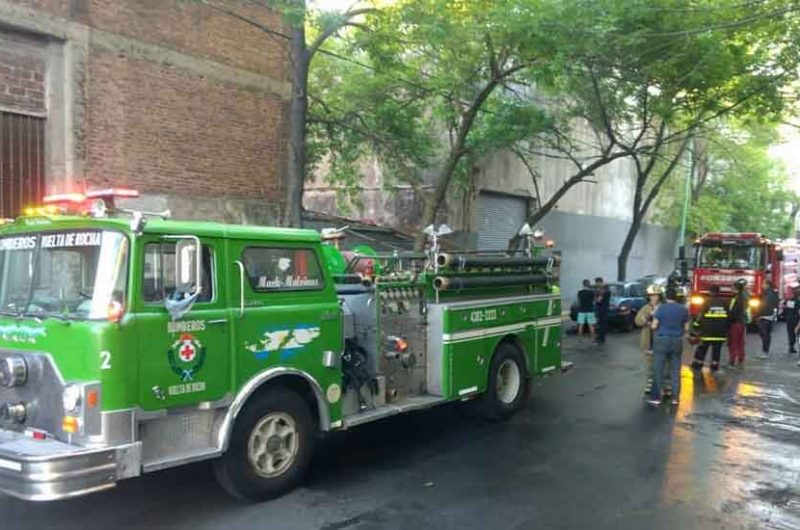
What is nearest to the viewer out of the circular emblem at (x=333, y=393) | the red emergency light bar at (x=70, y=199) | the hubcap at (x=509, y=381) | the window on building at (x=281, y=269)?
the red emergency light bar at (x=70, y=199)

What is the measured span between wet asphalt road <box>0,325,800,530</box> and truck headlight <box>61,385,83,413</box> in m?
1.06

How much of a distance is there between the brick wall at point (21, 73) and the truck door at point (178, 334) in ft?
22.3

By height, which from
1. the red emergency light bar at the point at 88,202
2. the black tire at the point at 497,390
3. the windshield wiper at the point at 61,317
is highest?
the red emergency light bar at the point at 88,202

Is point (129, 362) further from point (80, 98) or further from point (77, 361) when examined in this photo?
point (80, 98)

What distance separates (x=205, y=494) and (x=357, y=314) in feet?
7.16

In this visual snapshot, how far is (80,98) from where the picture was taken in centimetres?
1133

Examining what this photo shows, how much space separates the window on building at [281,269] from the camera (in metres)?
6.08

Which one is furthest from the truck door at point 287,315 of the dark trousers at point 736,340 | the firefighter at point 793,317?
the firefighter at point 793,317

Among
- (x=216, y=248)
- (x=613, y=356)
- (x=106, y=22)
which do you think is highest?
(x=106, y=22)

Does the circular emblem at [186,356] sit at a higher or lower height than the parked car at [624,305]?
higher

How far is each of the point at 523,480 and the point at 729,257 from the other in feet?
55.1

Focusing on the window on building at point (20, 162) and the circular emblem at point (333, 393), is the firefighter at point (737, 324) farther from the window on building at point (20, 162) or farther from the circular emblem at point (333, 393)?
the window on building at point (20, 162)

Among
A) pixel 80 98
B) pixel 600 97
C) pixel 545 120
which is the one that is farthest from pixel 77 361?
pixel 600 97

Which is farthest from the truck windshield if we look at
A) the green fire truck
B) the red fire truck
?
the green fire truck
